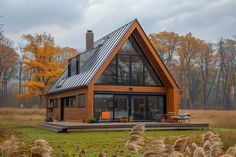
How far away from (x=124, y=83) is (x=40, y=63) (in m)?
16.3

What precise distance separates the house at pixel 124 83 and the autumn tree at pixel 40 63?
497 inches

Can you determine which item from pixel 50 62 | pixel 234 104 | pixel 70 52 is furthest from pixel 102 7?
pixel 234 104

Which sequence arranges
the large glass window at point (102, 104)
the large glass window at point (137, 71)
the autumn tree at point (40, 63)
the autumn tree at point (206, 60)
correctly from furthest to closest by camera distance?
the autumn tree at point (206, 60)
the autumn tree at point (40, 63)
the large glass window at point (137, 71)
the large glass window at point (102, 104)

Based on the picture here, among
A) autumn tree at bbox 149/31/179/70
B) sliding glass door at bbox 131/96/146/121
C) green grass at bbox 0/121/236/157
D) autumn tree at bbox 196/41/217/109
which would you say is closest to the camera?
green grass at bbox 0/121/236/157

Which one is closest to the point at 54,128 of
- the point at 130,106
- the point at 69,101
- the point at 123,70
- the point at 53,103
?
the point at 130,106

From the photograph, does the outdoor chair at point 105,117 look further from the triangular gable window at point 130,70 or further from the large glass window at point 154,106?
the large glass window at point 154,106

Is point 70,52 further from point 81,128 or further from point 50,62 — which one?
point 81,128

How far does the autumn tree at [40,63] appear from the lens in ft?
125

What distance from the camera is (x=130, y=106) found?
24.5m

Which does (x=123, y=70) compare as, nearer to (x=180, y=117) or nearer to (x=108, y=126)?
(x=180, y=117)

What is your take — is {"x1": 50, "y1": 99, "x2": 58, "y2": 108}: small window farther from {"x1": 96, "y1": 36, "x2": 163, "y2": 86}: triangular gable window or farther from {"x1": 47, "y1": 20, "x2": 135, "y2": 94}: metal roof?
{"x1": 96, "y1": 36, "x2": 163, "y2": 86}: triangular gable window

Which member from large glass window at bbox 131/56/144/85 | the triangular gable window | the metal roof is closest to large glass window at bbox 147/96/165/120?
the triangular gable window

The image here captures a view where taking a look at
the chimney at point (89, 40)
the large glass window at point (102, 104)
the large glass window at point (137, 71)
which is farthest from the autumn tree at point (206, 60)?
the large glass window at point (102, 104)

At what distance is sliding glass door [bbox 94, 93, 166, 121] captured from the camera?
77.7 ft
